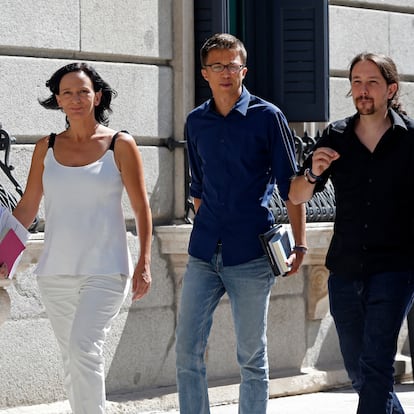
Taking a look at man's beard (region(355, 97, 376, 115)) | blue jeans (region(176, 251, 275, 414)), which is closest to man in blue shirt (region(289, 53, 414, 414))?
man's beard (region(355, 97, 376, 115))

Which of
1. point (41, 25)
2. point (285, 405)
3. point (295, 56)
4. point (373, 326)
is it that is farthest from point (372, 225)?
point (295, 56)

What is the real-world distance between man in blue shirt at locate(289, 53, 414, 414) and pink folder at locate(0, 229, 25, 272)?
119 cm

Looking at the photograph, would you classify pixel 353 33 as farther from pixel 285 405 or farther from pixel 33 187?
pixel 33 187

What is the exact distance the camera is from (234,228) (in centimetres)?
595

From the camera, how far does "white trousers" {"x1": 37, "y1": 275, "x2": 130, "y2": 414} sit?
5.48 metres

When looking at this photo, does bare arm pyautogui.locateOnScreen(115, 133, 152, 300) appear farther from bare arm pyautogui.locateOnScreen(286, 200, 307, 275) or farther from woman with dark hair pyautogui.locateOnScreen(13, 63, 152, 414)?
bare arm pyautogui.locateOnScreen(286, 200, 307, 275)

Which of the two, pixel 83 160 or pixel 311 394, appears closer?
pixel 83 160

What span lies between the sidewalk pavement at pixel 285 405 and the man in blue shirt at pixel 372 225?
2412 mm

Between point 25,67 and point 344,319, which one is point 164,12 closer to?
point 25,67

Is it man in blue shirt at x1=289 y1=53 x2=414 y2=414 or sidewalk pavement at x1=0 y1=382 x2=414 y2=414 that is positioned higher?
man in blue shirt at x1=289 y1=53 x2=414 y2=414

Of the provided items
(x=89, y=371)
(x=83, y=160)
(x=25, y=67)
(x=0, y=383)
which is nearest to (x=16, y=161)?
(x=25, y=67)

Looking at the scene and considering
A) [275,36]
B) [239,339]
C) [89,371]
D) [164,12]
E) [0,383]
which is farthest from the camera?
[275,36]

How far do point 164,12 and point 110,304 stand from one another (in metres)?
3.30

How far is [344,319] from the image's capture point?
5707 millimetres
